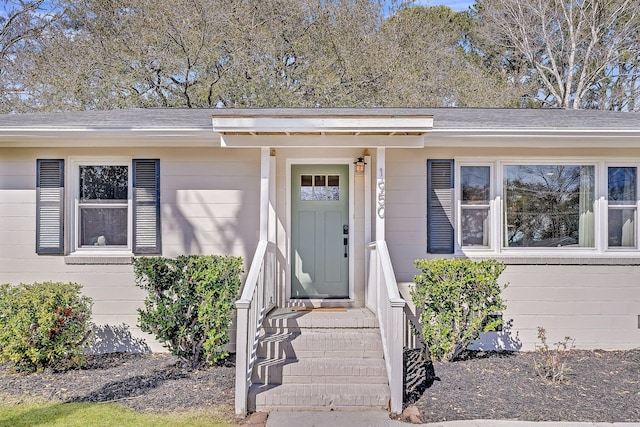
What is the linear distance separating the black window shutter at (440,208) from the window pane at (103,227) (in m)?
3.81

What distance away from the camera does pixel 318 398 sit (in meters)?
4.33

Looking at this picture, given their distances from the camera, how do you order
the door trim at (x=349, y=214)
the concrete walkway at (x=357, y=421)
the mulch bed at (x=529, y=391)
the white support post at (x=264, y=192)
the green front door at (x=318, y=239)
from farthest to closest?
the green front door at (x=318, y=239) → the door trim at (x=349, y=214) → the white support post at (x=264, y=192) → the mulch bed at (x=529, y=391) → the concrete walkway at (x=357, y=421)

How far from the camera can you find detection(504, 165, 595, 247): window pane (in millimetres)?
6168

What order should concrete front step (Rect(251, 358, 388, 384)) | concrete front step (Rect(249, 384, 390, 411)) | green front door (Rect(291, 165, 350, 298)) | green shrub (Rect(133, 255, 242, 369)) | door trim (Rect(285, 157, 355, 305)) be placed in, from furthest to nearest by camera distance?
1. green front door (Rect(291, 165, 350, 298))
2. door trim (Rect(285, 157, 355, 305))
3. green shrub (Rect(133, 255, 242, 369))
4. concrete front step (Rect(251, 358, 388, 384))
5. concrete front step (Rect(249, 384, 390, 411))

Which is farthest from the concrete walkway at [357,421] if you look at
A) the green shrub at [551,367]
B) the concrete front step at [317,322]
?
the concrete front step at [317,322]

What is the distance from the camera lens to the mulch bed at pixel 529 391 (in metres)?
4.11

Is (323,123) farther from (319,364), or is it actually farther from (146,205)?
(146,205)

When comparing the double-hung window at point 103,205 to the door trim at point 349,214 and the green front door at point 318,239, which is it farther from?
the green front door at point 318,239

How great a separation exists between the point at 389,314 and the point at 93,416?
8.78 feet

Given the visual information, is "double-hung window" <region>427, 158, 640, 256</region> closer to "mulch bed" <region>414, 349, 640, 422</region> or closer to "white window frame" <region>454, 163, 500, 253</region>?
"white window frame" <region>454, 163, 500, 253</region>

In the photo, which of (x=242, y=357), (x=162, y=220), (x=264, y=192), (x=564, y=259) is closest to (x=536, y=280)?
(x=564, y=259)

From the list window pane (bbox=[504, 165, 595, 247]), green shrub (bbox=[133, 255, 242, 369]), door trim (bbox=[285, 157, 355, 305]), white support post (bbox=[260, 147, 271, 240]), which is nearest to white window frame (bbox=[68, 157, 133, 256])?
green shrub (bbox=[133, 255, 242, 369])

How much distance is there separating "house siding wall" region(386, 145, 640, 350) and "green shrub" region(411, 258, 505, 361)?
763 mm

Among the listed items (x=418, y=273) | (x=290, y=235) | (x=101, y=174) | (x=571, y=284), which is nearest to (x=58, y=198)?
(x=101, y=174)
